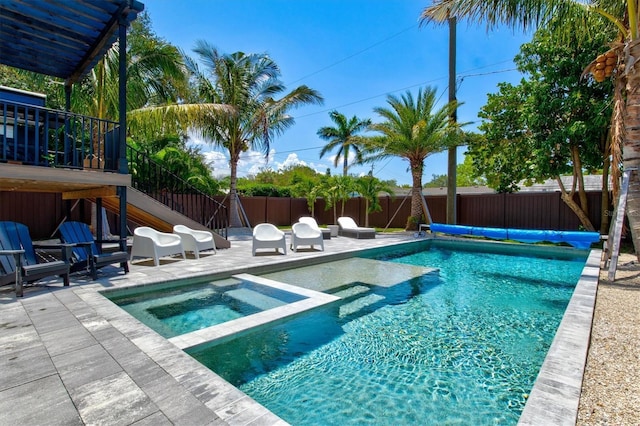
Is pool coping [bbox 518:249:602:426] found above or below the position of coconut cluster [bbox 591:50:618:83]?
below

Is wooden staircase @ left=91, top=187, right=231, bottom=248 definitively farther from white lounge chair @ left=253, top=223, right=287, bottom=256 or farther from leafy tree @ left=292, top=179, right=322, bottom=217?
leafy tree @ left=292, top=179, right=322, bottom=217

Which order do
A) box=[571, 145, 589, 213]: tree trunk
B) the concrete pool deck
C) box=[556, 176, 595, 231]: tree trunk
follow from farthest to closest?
1. box=[556, 176, 595, 231]: tree trunk
2. box=[571, 145, 589, 213]: tree trunk
3. the concrete pool deck

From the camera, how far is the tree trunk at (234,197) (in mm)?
14945

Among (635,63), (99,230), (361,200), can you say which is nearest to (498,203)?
(361,200)

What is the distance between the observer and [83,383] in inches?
86.5

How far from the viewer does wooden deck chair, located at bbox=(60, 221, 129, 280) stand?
5230mm

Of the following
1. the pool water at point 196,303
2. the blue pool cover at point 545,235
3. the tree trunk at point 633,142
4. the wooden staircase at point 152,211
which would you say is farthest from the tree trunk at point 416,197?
the pool water at point 196,303

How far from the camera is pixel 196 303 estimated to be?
16.3ft

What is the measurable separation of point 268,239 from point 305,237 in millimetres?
1068

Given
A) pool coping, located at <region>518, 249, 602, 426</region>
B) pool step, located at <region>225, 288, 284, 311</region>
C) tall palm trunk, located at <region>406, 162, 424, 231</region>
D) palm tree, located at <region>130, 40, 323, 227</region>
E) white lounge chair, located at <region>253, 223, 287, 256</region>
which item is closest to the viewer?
pool coping, located at <region>518, 249, 602, 426</region>

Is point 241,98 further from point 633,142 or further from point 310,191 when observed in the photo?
point 633,142

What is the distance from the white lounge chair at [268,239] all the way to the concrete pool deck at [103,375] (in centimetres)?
445

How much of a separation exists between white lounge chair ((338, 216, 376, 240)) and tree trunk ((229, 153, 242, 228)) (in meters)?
5.27

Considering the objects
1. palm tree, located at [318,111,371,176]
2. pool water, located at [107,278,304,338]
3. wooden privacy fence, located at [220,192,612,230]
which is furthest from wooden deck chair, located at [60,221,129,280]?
palm tree, located at [318,111,371,176]
